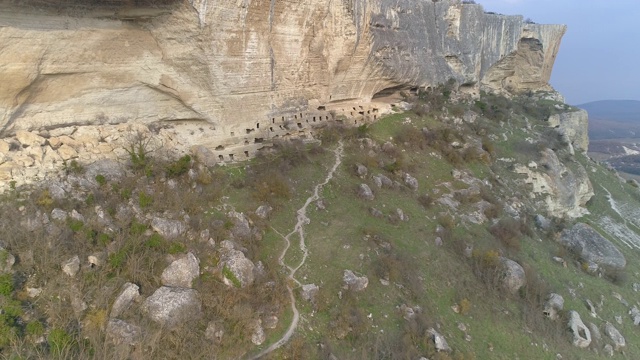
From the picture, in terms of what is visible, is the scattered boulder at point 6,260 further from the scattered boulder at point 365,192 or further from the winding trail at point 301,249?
the scattered boulder at point 365,192

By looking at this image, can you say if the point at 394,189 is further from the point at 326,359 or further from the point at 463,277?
the point at 326,359

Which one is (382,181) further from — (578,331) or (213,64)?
(578,331)

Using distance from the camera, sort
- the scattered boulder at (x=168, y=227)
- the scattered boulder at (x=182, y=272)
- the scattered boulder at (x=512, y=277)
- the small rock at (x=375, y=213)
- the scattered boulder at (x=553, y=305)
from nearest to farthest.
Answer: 1. the scattered boulder at (x=182, y=272)
2. the scattered boulder at (x=168, y=227)
3. the scattered boulder at (x=553, y=305)
4. the scattered boulder at (x=512, y=277)
5. the small rock at (x=375, y=213)

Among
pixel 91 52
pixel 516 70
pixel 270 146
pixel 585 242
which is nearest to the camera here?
pixel 91 52

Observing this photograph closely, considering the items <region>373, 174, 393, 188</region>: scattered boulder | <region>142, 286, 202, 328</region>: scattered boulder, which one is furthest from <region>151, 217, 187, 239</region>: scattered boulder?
<region>373, 174, 393, 188</region>: scattered boulder

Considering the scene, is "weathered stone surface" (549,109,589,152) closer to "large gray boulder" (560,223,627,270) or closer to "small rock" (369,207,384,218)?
"large gray boulder" (560,223,627,270)

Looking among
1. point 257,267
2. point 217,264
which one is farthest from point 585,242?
point 217,264

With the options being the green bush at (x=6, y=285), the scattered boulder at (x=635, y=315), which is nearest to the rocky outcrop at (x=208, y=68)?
the green bush at (x=6, y=285)
